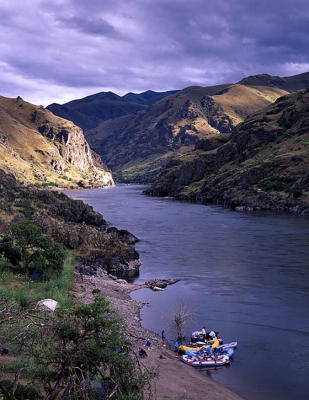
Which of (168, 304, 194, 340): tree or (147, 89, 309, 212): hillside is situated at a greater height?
(147, 89, 309, 212): hillside

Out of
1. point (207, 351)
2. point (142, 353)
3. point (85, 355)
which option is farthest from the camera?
point (207, 351)

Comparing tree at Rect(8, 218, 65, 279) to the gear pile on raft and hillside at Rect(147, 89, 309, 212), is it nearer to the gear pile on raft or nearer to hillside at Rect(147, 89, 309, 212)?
the gear pile on raft

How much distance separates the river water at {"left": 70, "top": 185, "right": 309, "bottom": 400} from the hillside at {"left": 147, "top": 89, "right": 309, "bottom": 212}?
35.6 meters

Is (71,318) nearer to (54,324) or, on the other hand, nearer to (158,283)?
(54,324)

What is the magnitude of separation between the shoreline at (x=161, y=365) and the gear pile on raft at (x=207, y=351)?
0.70m

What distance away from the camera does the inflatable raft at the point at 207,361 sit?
2436 centimetres

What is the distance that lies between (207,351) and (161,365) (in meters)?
3.30

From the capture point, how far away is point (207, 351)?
82.4ft

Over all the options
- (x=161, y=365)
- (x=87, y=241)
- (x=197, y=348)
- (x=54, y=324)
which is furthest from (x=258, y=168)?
(x=54, y=324)

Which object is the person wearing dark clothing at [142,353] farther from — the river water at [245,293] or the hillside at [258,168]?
the hillside at [258,168]

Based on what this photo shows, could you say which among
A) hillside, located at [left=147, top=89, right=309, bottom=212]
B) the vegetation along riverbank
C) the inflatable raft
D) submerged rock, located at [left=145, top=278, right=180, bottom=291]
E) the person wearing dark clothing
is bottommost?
submerged rock, located at [left=145, top=278, right=180, bottom=291]

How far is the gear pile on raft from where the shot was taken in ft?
80.4

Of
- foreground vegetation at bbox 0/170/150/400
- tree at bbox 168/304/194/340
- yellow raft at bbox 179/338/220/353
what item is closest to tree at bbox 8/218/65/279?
foreground vegetation at bbox 0/170/150/400

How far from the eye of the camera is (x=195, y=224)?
282ft
